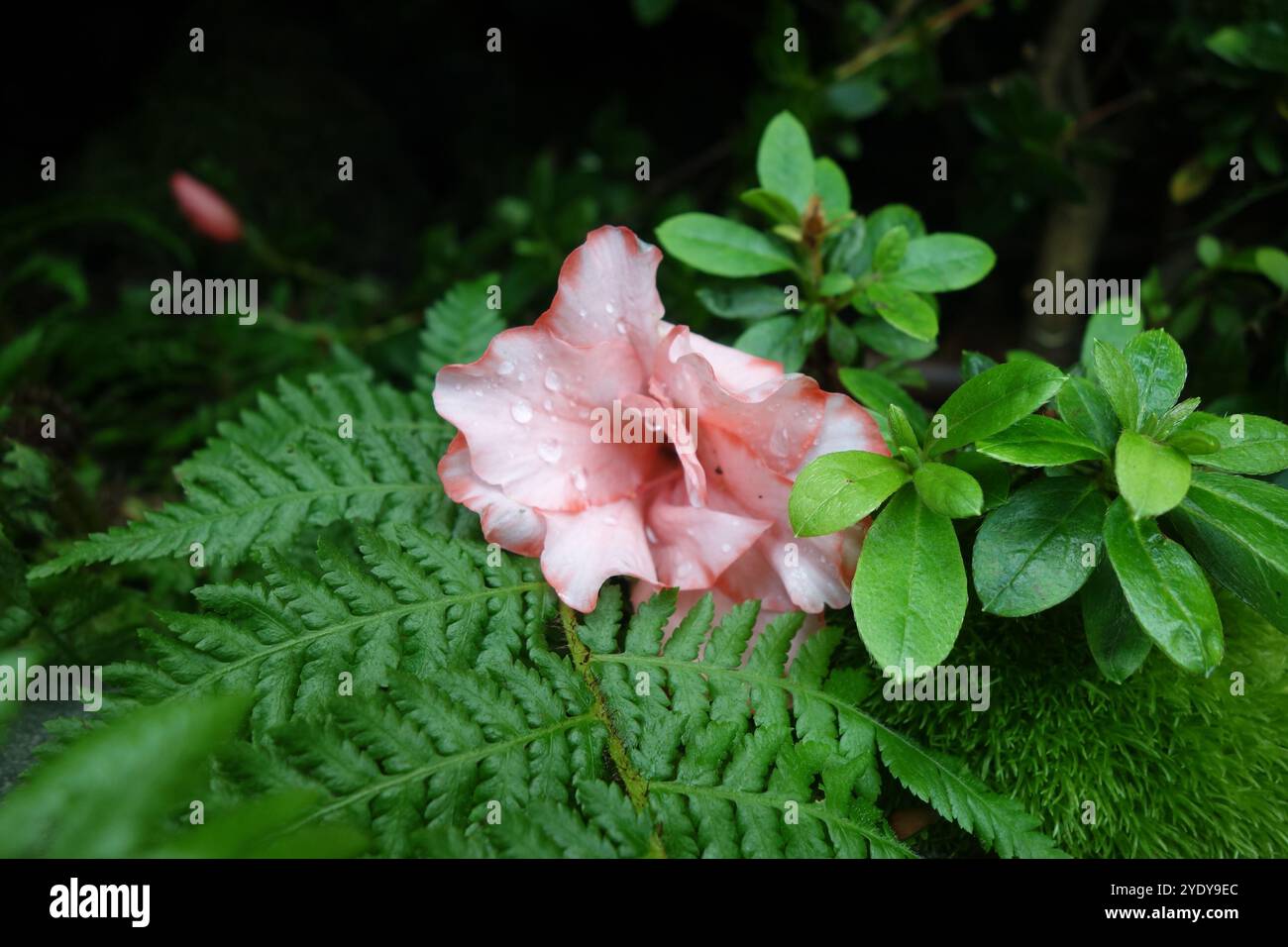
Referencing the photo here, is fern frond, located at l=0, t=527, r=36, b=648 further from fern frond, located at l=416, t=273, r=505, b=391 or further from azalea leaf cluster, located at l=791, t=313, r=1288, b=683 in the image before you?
azalea leaf cluster, located at l=791, t=313, r=1288, b=683

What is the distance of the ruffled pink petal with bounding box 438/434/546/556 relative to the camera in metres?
1.31

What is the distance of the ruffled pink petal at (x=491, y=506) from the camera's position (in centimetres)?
131

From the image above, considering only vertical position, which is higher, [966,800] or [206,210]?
[206,210]

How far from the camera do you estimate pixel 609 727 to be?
48.3 inches

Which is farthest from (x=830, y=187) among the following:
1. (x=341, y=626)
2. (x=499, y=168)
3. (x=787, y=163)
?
(x=499, y=168)

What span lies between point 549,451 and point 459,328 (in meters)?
0.54

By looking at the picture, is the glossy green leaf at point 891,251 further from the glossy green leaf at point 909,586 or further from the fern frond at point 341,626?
the fern frond at point 341,626

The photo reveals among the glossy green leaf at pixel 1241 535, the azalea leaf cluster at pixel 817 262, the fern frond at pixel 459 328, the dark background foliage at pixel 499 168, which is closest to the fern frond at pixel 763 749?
the glossy green leaf at pixel 1241 535

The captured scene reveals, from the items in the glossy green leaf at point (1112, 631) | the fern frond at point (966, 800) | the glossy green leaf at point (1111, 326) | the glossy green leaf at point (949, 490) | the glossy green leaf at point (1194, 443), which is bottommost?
the fern frond at point (966, 800)

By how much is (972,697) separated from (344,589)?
33.1 inches

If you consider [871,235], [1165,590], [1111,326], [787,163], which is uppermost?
[787,163]

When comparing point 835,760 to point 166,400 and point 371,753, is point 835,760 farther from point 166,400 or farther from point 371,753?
point 166,400

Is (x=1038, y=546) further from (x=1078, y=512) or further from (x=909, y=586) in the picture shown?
(x=909, y=586)

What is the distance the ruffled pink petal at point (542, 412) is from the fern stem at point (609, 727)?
0.55ft
